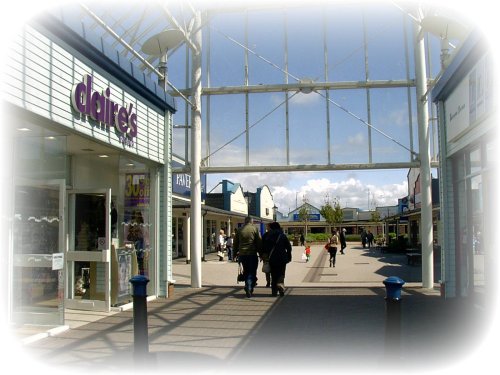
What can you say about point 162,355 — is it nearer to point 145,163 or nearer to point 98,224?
point 98,224

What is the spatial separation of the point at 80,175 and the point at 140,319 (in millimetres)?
5502

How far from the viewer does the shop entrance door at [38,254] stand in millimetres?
7480

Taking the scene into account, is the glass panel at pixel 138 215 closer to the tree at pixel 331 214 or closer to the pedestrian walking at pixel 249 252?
the pedestrian walking at pixel 249 252

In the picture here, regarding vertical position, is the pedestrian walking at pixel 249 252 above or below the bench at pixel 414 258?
above

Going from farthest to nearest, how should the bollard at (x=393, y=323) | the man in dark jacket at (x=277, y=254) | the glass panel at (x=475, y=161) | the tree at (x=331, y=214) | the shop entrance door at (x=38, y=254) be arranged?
1. the tree at (x=331, y=214)
2. the man in dark jacket at (x=277, y=254)
3. the glass panel at (x=475, y=161)
4. the shop entrance door at (x=38, y=254)
5. the bollard at (x=393, y=323)

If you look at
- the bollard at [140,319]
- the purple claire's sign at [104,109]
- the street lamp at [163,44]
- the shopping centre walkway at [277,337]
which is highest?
the street lamp at [163,44]

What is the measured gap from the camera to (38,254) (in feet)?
24.6

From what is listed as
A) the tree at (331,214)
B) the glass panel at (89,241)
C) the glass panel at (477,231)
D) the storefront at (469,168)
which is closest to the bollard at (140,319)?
the glass panel at (89,241)

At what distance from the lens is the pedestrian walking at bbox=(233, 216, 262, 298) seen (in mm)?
10641

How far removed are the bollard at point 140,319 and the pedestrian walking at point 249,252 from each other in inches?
197

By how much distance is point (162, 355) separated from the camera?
5.91m

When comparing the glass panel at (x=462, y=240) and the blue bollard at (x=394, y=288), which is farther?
the glass panel at (x=462, y=240)

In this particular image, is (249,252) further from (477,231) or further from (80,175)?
(477,231)

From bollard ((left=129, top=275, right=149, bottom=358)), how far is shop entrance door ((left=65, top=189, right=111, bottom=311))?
3554 millimetres
